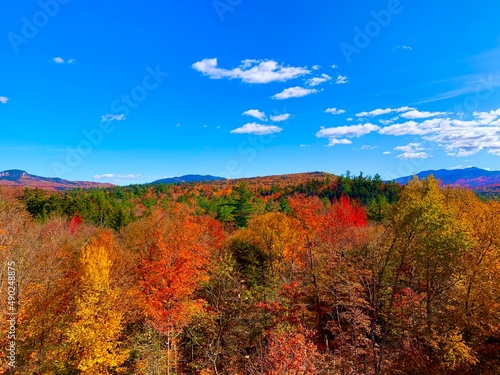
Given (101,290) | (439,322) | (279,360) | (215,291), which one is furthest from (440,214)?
(101,290)

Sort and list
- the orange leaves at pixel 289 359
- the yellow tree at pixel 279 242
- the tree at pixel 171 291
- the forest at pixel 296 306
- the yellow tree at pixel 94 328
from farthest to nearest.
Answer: the yellow tree at pixel 279 242, the tree at pixel 171 291, the yellow tree at pixel 94 328, the forest at pixel 296 306, the orange leaves at pixel 289 359

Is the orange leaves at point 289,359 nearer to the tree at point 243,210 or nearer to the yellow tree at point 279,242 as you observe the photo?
the yellow tree at point 279,242

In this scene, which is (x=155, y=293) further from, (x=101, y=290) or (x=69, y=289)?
(x=69, y=289)

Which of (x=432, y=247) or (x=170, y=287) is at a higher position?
(x=432, y=247)

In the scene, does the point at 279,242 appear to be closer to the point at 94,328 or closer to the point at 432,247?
the point at 432,247

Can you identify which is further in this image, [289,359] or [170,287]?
[170,287]

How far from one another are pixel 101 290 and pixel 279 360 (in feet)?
53.7

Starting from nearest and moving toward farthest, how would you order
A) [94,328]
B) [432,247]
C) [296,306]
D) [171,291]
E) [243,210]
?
[432,247] → [94,328] → [171,291] → [296,306] → [243,210]

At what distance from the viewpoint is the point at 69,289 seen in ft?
94.3

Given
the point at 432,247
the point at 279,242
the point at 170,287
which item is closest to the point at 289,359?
the point at 432,247

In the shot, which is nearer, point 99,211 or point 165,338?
point 165,338

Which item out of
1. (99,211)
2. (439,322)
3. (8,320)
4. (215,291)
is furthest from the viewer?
(99,211)

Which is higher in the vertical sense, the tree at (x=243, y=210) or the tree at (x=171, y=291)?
the tree at (x=243, y=210)
